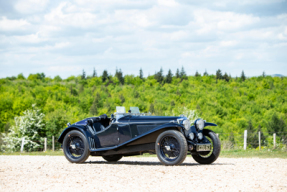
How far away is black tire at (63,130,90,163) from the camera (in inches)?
422

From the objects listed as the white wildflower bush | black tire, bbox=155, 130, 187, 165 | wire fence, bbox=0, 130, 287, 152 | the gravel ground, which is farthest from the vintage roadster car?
the white wildflower bush

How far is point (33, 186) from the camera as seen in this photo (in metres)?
6.68

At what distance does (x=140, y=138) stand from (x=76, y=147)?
2354 millimetres

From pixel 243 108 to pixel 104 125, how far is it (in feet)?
447

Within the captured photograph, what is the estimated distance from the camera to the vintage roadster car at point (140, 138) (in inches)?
369

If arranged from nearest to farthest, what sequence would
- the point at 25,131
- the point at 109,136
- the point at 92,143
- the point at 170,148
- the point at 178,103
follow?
the point at 170,148, the point at 109,136, the point at 92,143, the point at 25,131, the point at 178,103

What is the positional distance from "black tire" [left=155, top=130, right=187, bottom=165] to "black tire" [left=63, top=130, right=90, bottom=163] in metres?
2.51

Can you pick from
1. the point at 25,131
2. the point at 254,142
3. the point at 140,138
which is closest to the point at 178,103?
the point at 254,142

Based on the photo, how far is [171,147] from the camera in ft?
30.5

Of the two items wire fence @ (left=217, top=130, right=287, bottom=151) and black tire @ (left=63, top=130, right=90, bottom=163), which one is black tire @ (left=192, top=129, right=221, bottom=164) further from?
wire fence @ (left=217, top=130, right=287, bottom=151)

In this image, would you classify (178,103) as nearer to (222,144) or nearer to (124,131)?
(222,144)

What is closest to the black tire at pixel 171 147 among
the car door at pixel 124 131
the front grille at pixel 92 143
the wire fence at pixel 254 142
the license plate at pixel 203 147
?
the license plate at pixel 203 147

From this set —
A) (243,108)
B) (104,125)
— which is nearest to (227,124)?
(243,108)

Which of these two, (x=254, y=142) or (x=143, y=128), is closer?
(x=143, y=128)
